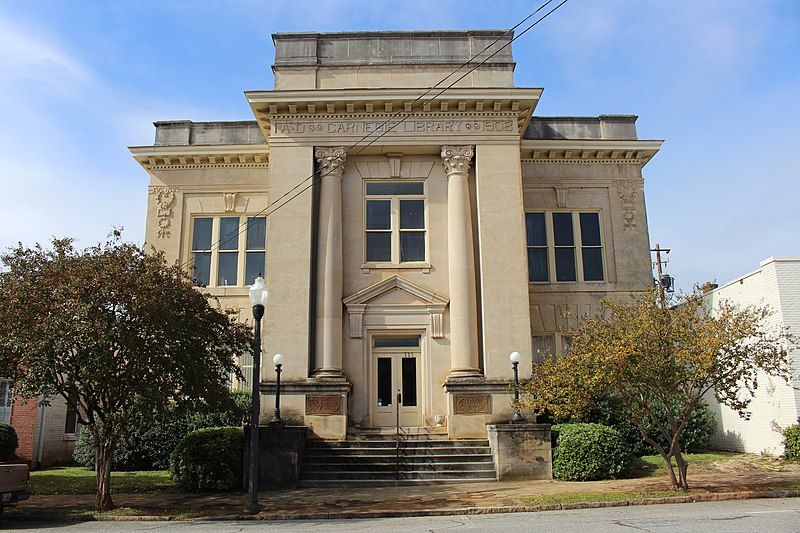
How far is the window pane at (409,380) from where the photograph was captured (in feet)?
69.6

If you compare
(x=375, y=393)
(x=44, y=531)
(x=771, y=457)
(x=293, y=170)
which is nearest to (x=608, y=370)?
(x=771, y=457)

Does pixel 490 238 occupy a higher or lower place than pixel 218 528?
higher

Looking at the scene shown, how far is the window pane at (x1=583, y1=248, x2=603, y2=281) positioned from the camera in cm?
2519

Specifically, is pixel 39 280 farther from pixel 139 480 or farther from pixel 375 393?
pixel 375 393

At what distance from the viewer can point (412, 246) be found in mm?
22391

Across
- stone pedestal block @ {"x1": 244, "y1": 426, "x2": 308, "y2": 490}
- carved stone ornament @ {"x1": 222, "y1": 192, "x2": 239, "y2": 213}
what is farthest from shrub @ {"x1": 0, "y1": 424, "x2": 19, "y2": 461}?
carved stone ornament @ {"x1": 222, "y1": 192, "x2": 239, "y2": 213}

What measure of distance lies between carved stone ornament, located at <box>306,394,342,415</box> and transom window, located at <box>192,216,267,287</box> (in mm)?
6487

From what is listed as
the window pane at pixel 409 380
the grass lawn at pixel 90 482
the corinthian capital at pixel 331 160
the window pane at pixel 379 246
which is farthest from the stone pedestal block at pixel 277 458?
the corinthian capital at pixel 331 160

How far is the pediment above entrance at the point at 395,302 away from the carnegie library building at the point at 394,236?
44mm

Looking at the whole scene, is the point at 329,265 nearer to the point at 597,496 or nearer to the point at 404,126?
the point at 404,126

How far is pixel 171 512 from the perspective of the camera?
45.8ft

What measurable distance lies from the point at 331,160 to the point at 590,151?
10.0 metres

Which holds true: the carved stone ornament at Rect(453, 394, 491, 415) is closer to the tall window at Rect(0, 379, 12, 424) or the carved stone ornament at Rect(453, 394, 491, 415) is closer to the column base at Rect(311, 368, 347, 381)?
the column base at Rect(311, 368, 347, 381)

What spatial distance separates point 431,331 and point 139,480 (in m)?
9.26
